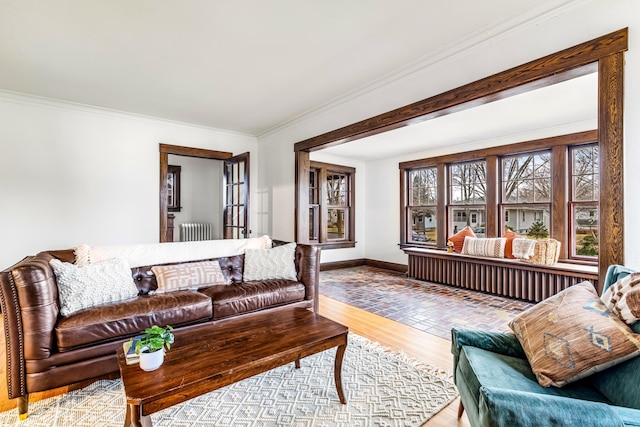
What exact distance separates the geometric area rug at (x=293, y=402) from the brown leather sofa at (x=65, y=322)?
0.15 meters

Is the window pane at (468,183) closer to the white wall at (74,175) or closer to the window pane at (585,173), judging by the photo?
the window pane at (585,173)

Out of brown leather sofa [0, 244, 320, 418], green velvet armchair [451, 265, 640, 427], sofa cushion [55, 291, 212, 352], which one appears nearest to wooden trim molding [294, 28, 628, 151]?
green velvet armchair [451, 265, 640, 427]

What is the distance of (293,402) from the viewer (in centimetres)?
196

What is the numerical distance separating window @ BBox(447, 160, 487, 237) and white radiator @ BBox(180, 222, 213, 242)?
17.0ft

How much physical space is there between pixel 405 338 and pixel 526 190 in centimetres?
351

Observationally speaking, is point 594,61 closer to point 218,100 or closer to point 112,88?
point 218,100

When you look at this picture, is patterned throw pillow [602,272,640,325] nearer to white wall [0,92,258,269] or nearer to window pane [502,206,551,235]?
window pane [502,206,551,235]

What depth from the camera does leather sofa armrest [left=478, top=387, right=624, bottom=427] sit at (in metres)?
0.97

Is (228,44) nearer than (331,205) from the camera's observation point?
Yes

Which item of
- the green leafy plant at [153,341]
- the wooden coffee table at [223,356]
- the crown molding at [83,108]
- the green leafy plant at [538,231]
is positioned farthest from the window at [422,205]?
the green leafy plant at [153,341]

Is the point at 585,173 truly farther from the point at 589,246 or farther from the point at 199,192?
the point at 199,192

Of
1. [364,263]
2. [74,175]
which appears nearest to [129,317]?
[74,175]

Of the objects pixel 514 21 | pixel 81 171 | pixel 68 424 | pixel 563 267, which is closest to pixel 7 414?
pixel 68 424

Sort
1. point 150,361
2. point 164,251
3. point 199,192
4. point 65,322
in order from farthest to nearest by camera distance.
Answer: point 199,192, point 164,251, point 65,322, point 150,361
